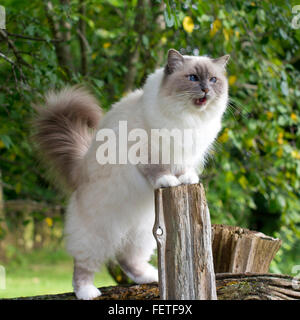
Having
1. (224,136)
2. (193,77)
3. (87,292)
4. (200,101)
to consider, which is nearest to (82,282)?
(87,292)

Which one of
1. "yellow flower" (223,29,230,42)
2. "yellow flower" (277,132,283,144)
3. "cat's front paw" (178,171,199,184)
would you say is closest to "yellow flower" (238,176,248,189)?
"yellow flower" (277,132,283,144)

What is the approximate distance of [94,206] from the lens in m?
2.92

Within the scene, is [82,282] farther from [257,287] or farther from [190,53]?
[190,53]

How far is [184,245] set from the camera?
2.21 meters

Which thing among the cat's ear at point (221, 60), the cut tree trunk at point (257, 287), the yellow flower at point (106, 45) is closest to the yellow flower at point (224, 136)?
the cat's ear at point (221, 60)

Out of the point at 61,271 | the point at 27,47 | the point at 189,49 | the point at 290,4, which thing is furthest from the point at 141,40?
the point at 61,271

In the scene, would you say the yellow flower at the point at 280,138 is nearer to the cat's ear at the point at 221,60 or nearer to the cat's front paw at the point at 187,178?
the cat's ear at the point at 221,60

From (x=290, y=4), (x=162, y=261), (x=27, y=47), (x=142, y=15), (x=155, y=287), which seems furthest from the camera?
(x=142, y=15)

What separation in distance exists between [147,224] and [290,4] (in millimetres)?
2088

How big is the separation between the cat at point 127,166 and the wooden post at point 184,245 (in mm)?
329

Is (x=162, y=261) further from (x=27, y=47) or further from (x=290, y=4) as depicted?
(x=27, y=47)

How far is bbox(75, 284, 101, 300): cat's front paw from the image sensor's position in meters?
2.87

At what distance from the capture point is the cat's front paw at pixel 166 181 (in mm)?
2562

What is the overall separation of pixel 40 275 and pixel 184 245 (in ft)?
21.8
